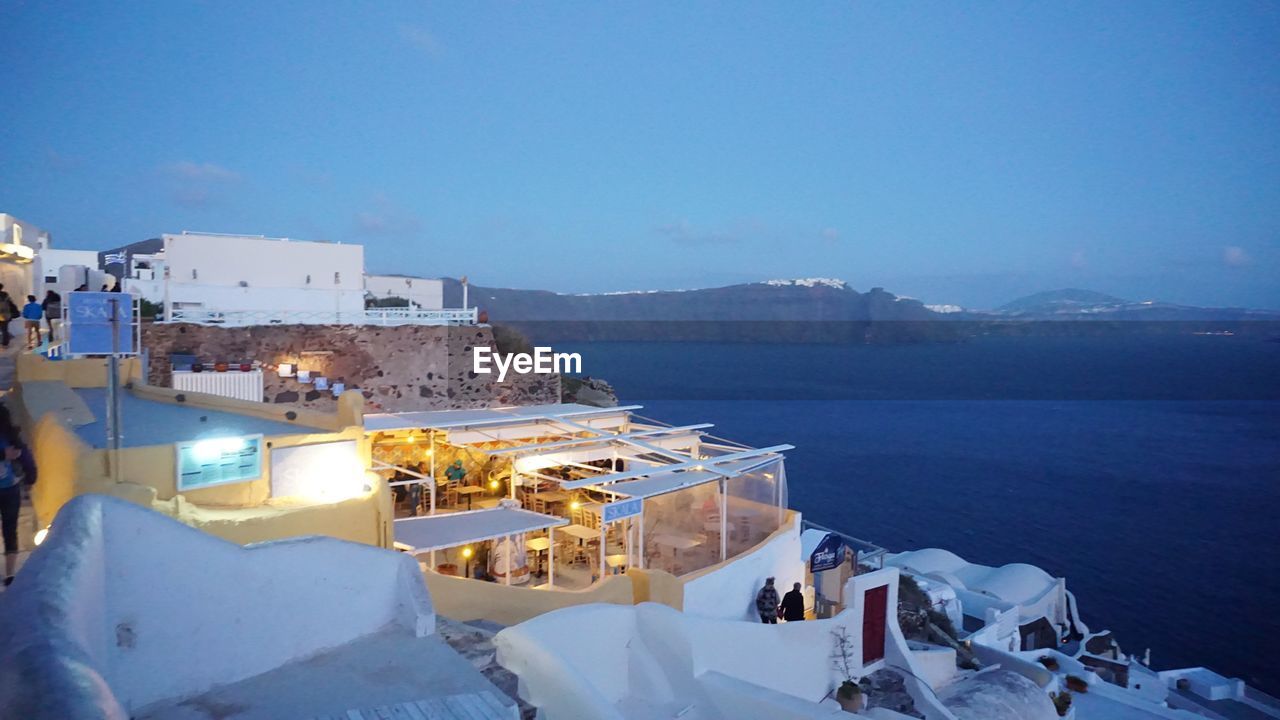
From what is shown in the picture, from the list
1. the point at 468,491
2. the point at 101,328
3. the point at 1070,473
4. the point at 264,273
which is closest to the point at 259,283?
the point at 264,273

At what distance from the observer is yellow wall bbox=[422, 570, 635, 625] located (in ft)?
24.7

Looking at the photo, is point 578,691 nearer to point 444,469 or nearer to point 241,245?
point 444,469

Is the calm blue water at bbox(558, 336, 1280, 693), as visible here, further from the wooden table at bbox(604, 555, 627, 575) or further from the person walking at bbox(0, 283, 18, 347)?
the person walking at bbox(0, 283, 18, 347)

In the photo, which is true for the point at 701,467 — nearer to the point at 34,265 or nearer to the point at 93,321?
the point at 93,321

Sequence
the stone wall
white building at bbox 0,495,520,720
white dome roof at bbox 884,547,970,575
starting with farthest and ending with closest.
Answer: white dome roof at bbox 884,547,970,575
the stone wall
white building at bbox 0,495,520,720

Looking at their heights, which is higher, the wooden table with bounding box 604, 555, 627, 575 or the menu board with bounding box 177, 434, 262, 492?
the menu board with bounding box 177, 434, 262, 492

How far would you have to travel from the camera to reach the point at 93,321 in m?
6.71

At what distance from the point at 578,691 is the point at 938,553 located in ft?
73.2

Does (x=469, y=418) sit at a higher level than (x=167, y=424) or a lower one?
lower

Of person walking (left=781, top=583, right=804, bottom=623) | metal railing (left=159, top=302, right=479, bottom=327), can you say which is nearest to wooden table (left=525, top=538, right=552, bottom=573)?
person walking (left=781, top=583, right=804, bottom=623)

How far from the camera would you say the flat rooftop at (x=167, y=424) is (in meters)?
7.38

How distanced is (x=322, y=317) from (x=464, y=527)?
8.36m

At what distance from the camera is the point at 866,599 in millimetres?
10961

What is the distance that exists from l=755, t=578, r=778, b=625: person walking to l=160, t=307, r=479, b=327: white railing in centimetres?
970
